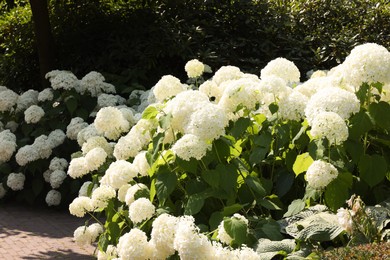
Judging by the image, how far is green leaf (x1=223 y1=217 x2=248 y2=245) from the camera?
4.26 meters

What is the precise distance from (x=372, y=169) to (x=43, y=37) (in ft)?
23.3

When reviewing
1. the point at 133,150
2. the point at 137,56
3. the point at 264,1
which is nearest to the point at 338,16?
the point at 264,1

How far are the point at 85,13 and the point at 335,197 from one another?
813 cm

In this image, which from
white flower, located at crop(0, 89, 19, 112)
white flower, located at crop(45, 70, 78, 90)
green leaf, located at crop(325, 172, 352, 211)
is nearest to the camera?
green leaf, located at crop(325, 172, 352, 211)

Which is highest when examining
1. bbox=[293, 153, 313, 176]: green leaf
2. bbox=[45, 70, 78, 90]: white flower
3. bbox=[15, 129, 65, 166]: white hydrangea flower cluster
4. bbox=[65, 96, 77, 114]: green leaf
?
bbox=[45, 70, 78, 90]: white flower

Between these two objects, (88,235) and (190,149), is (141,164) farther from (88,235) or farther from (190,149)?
(88,235)

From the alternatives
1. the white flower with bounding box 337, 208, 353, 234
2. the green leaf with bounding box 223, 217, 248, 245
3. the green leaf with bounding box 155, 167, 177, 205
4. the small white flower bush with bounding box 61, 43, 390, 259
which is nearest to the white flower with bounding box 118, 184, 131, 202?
the small white flower bush with bounding box 61, 43, 390, 259

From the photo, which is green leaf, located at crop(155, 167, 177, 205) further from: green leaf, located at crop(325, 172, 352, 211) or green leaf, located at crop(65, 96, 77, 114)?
green leaf, located at crop(65, 96, 77, 114)

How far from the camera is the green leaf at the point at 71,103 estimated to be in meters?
8.94

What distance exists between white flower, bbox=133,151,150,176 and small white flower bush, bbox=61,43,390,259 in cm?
1

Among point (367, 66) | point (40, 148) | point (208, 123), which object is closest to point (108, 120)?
point (208, 123)

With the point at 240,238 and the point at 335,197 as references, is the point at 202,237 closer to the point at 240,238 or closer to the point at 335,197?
the point at 240,238

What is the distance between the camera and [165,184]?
197 inches

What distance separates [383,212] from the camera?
439 centimetres
